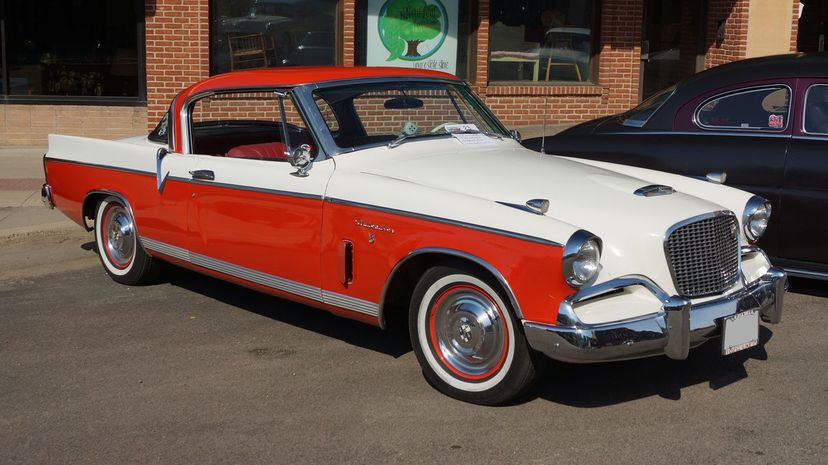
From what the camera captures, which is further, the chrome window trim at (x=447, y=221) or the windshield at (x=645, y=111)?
the windshield at (x=645, y=111)

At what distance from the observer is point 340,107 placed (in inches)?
240

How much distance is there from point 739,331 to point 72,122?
10049 mm

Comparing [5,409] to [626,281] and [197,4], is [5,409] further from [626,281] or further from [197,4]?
[197,4]

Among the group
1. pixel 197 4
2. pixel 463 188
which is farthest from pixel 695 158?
pixel 197 4

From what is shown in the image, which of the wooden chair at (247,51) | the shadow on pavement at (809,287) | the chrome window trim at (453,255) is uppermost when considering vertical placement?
the wooden chair at (247,51)

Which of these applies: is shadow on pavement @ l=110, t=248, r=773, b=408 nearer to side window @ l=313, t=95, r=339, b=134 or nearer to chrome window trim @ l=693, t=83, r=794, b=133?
side window @ l=313, t=95, r=339, b=134

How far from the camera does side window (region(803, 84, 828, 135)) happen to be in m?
7.03

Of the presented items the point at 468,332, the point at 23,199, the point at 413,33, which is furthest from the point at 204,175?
the point at 413,33

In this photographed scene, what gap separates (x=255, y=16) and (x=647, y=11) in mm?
5753

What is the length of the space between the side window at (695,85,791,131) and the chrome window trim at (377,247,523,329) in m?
3.14

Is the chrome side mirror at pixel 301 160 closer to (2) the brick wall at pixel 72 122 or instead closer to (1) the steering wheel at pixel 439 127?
(1) the steering wheel at pixel 439 127

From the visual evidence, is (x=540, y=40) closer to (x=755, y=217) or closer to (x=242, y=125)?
(x=242, y=125)

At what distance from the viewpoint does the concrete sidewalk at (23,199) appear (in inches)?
362

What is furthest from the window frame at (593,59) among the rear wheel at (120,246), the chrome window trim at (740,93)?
the rear wheel at (120,246)
